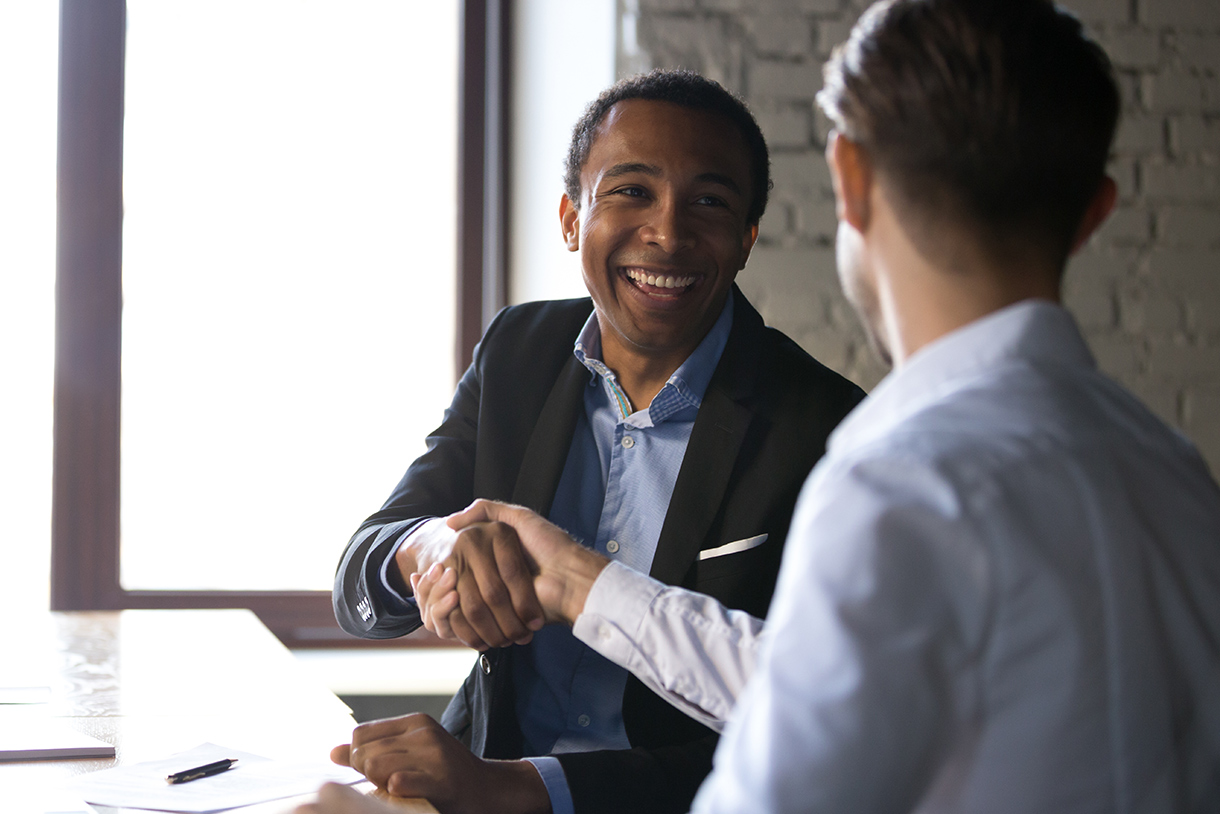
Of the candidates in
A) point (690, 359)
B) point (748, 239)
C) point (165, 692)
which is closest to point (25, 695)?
point (165, 692)

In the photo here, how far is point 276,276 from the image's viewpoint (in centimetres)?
249

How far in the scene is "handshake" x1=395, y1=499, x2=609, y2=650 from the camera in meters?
1.09

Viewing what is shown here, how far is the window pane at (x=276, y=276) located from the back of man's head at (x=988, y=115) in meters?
2.05

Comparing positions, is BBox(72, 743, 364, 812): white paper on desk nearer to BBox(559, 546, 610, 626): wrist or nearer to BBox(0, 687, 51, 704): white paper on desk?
BBox(559, 546, 610, 626): wrist

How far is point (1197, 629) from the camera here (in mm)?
530

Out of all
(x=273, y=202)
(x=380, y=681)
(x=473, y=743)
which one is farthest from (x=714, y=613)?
(x=273, y=202)

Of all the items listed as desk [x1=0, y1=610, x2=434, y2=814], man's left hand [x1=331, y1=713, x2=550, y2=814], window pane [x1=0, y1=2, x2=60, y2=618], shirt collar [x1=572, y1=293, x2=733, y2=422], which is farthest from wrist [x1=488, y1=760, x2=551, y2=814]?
window pane [x1=0, y1=2, x2=60, y2=618]

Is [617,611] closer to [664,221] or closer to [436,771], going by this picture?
[436,771]

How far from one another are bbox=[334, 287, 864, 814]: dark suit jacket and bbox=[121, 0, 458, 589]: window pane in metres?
0.99

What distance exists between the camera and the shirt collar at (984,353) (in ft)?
1.86

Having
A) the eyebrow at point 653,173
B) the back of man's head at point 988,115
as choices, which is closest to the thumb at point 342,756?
the back of man's head at point 988,115

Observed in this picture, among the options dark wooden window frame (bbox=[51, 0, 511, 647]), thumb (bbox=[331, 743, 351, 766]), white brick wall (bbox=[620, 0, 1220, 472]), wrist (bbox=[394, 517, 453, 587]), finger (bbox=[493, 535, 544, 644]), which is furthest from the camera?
dark wooden window frame (bbox=[51, 0, 511, 647])

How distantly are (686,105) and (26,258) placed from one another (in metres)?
1.71

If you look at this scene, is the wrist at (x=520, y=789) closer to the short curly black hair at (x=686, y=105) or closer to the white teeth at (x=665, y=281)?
the white teeth at (x=665, y=281)
